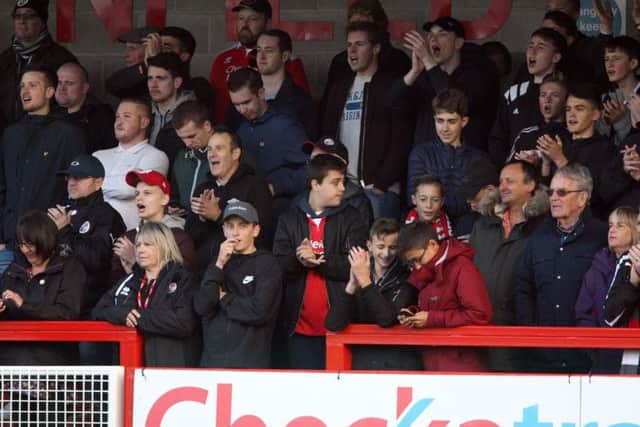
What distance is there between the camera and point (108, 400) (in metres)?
9.22

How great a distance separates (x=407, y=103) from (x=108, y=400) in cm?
330

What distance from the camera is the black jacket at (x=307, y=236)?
9.80m

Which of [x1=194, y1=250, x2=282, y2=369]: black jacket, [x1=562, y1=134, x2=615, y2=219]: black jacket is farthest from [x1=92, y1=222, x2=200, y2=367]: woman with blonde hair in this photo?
[x1=562, y1=134, x2=615, y2=219]: black jacket

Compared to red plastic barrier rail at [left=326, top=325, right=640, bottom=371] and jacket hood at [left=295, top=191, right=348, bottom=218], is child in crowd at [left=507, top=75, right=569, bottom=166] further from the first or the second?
red plastic barrier rail at [left=326, top=325, right=640, bottom=371]

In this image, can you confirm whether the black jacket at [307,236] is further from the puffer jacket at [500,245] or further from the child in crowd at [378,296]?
the puffer jacket at [500,245]

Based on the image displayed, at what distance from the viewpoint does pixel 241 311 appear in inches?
368

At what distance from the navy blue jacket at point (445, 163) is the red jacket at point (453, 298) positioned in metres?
1.43

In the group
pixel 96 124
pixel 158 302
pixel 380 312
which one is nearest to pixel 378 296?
pixel 380 312

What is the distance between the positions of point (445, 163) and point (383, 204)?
0.51 meters

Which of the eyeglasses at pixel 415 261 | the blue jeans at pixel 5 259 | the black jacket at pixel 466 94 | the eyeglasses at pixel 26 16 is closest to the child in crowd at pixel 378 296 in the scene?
the eyeglasses at pixel 415 261

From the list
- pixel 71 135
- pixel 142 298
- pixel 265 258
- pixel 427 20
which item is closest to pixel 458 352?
pixel 265 258

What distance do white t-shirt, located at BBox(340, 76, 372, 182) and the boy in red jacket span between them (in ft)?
7.38

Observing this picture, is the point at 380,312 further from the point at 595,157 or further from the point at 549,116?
the point at 549,116

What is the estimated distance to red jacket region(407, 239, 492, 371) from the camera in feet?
29.6
